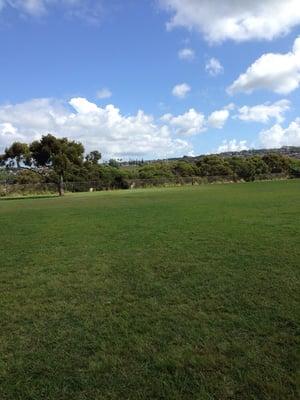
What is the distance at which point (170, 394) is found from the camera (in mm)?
3498

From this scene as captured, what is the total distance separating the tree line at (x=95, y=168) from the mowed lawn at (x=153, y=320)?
30.1m

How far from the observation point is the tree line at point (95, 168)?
39.2 meters

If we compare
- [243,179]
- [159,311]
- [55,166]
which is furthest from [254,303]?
[243,179]

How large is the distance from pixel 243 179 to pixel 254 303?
2366 inches

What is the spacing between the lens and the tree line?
39.2 metres

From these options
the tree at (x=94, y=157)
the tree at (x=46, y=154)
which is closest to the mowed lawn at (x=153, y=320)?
the tree at (x=46, y=154)

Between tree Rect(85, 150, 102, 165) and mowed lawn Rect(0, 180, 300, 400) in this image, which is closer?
mowed lawn Rect(0, 180, 300, 400)

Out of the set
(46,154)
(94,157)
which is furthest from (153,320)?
(94,157)

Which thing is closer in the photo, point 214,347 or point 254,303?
point 214,347

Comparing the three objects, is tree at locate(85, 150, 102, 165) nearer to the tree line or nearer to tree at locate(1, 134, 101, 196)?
the tree line

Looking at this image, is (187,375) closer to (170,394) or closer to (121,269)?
(170,394)

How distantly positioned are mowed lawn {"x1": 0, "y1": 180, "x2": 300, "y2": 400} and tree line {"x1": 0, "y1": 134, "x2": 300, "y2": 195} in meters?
30.1

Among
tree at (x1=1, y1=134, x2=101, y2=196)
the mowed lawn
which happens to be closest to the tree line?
tree at (x1=1, y1=134, x2=101, y2=196)

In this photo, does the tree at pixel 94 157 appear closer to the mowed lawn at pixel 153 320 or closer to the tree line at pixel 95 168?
the tree line at pixel 95 168
